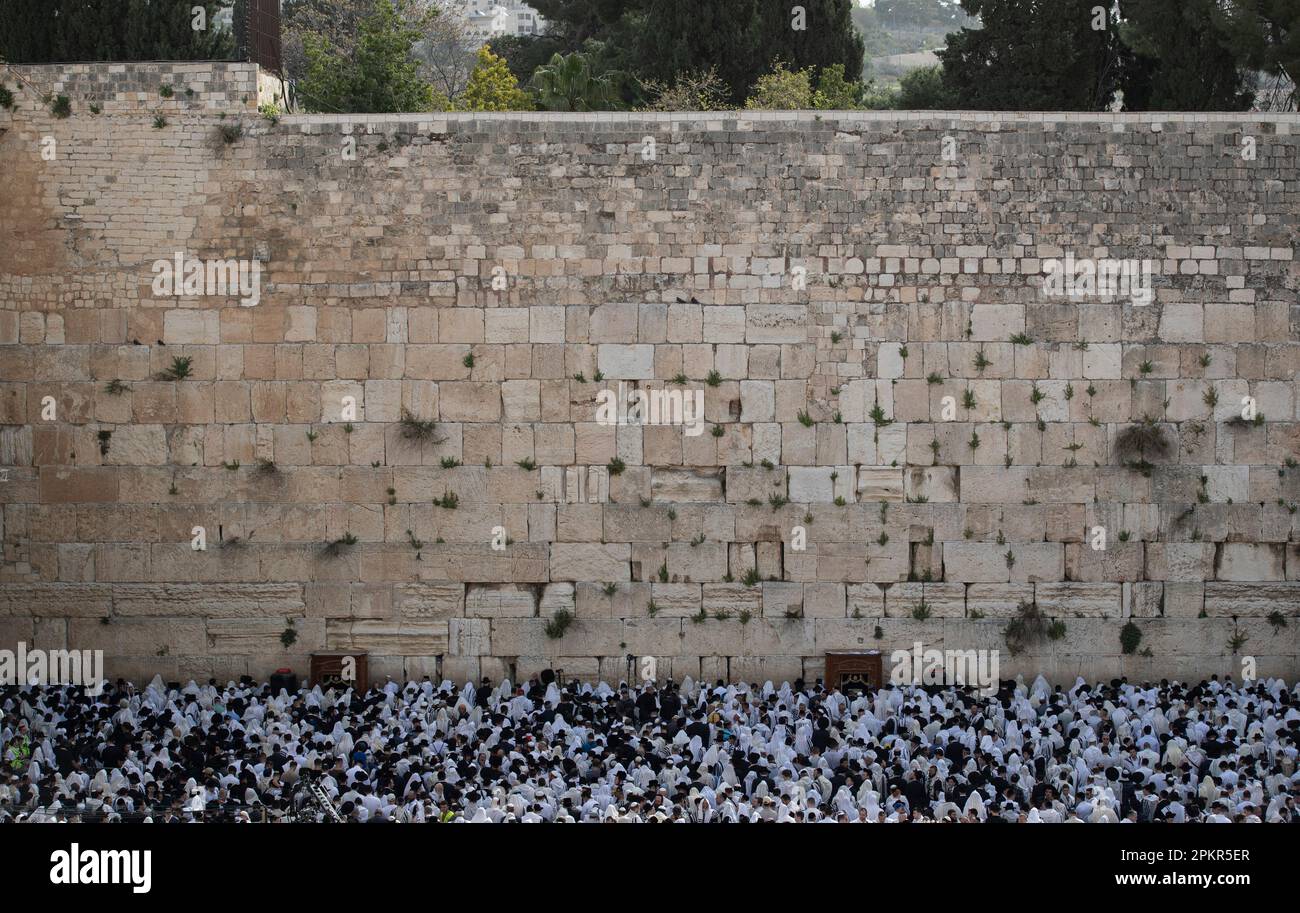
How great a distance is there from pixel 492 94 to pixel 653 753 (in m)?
12.1

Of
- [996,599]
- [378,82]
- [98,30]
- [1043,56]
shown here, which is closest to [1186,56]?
[1043,56]

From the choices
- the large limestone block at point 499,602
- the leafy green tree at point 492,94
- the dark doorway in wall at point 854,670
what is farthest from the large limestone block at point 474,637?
the leafy green tree at point 492,94

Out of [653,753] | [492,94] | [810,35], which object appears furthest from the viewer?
[810,35]

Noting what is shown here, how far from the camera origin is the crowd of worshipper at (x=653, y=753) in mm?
11422

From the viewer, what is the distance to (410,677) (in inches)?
576

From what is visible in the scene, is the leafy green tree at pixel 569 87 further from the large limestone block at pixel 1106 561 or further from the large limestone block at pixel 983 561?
the large limestone block at pixel 1106 561

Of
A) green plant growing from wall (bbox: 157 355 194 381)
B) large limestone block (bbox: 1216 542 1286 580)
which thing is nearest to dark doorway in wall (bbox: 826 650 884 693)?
large limestone block (bbox: 1216 542 1286 580)

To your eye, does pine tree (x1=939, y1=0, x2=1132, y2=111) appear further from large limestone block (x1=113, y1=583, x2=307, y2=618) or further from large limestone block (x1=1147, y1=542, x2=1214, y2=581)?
large limestone block (x1=113, y1=583, x2=307, y2=618)

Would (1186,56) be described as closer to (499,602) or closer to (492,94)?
(492,94)

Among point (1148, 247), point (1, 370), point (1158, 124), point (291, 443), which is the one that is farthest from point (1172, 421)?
point (1, 370)

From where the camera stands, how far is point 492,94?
22.0m

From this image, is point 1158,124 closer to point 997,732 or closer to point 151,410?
point 997,732

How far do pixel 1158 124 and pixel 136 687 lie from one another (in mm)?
11060

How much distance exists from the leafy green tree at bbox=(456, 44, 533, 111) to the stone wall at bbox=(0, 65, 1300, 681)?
7330 millimetres
